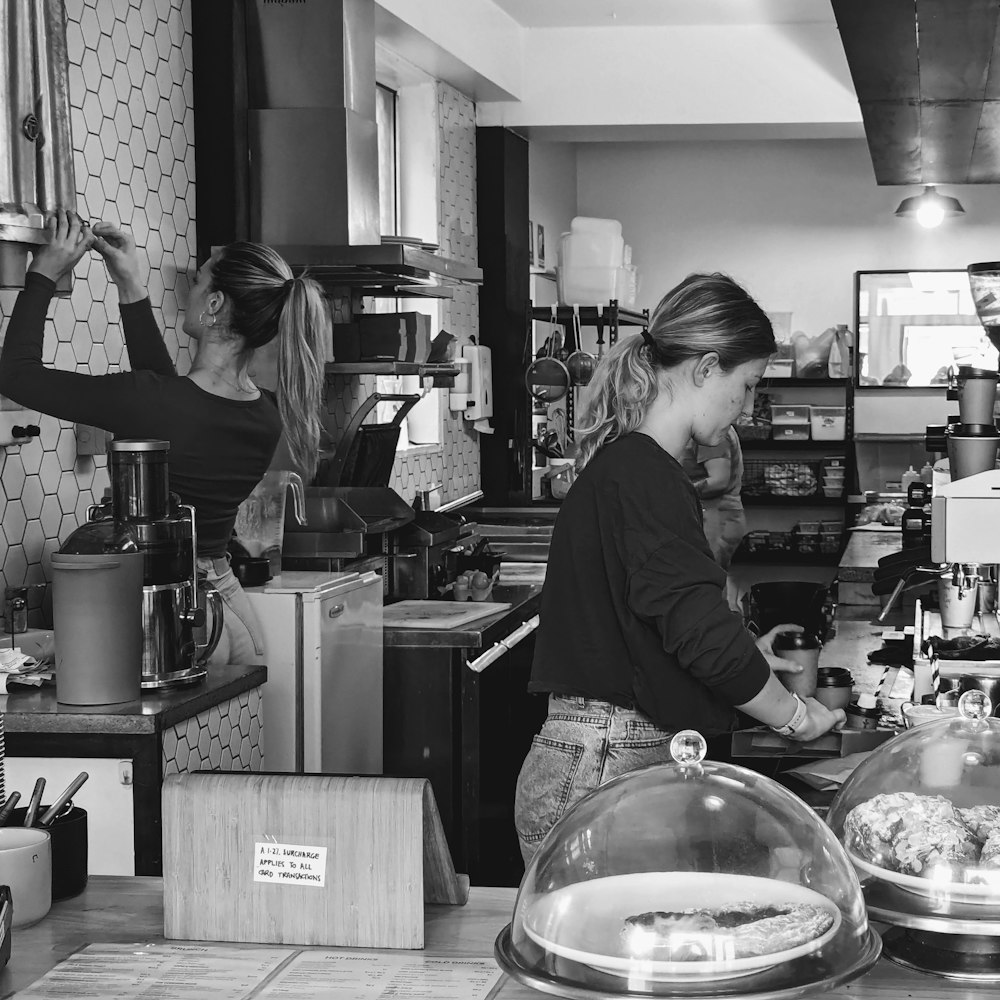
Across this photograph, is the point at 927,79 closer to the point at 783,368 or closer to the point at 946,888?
the point at 946,888

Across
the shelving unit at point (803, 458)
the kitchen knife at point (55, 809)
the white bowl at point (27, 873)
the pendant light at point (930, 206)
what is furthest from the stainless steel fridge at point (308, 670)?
the shelving unit at point (803, 458)

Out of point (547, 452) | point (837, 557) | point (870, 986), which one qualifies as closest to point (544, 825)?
point (870, 986)

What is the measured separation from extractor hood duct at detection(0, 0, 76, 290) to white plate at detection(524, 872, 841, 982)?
122 centimetres

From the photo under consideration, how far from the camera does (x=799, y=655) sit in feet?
10.4

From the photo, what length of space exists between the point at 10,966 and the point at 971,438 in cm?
233

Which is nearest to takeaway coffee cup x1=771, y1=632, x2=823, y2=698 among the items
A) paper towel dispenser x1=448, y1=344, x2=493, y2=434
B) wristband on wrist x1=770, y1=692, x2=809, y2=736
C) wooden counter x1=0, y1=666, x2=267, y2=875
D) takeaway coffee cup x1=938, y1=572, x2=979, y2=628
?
wristband on wrist x1=770, y1=692, x2=809, y2=736

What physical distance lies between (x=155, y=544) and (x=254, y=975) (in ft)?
4.95

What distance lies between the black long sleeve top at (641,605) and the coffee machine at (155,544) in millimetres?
928

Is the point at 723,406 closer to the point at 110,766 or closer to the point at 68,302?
the point at 110,766

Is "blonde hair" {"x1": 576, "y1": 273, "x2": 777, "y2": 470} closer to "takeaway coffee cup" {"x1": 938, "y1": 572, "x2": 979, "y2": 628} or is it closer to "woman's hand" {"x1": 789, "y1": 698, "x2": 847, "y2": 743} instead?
"woman's hand" {"x1": 789, "y1": 698, "x2": 847, "y2": 743}

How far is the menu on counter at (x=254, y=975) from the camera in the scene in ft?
4.89

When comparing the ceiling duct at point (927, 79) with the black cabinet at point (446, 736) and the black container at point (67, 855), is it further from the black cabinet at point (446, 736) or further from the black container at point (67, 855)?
the black container at point (67, 855)

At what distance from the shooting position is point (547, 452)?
7891 mm

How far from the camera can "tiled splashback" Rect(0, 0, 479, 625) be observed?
360cm
